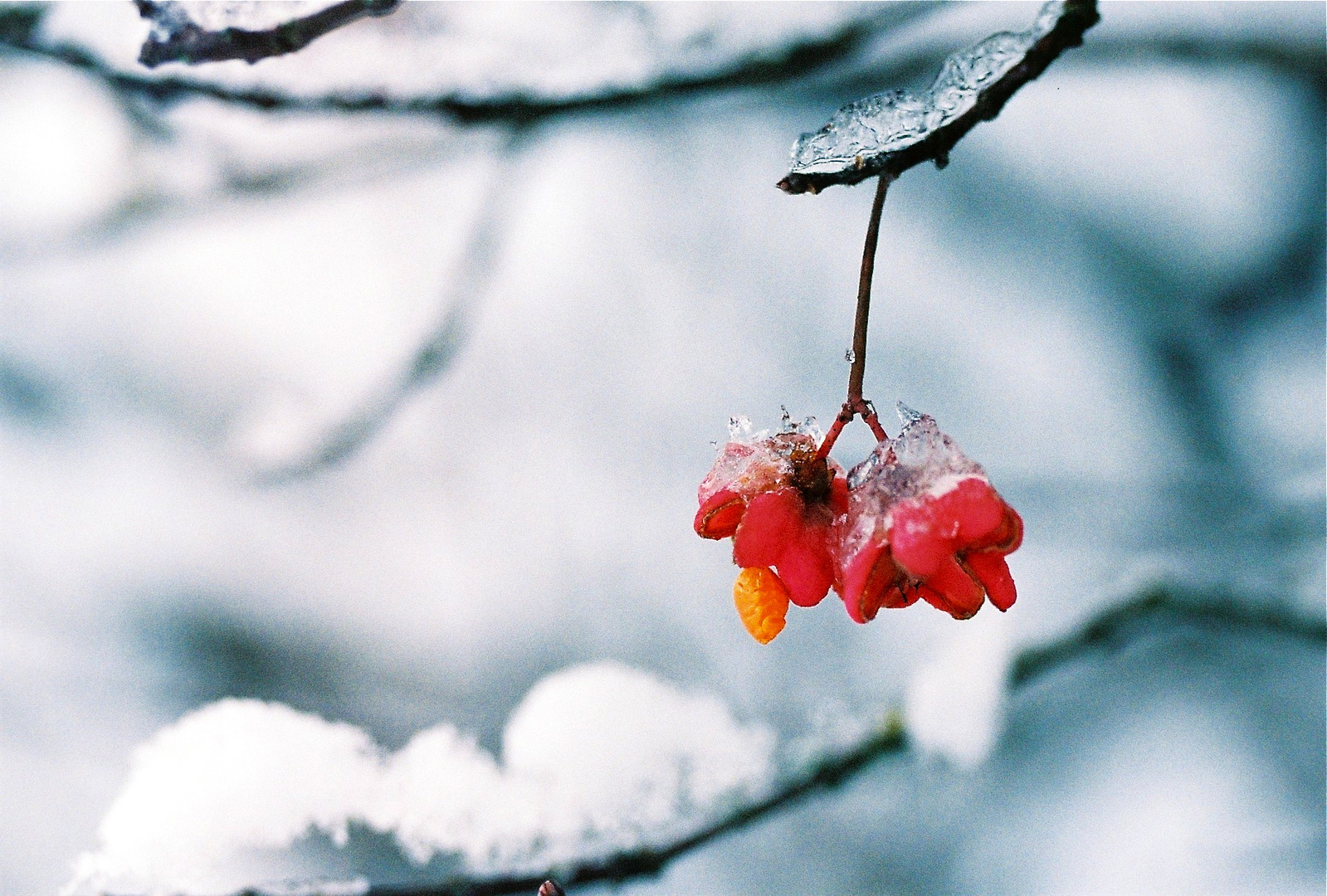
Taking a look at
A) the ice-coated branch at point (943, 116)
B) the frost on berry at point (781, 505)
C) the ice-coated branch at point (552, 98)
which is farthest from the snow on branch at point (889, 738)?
the ice-coated branch at point (552, 98)

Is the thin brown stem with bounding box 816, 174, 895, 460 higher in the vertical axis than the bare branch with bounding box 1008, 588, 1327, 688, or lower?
lower

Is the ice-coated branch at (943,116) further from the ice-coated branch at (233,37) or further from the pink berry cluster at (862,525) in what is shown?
the ice-coated branch at (233,37)

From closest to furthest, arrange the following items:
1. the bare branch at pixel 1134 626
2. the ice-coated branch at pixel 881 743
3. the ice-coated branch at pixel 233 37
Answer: the ice-coated branch at pixel 233 37 → the ice-coated branch at pixel 881 743 → the bare branch at pixel 1134 626

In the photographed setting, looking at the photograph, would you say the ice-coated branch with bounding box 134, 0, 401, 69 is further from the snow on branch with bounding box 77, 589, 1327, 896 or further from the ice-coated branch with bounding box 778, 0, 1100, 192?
the snow on branch with bounding box 77, 589, 1327, 896

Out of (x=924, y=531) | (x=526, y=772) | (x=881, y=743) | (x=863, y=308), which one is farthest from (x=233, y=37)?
(x=881, y=743)

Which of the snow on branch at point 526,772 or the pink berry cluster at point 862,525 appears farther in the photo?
the snow on branch at point 526,772

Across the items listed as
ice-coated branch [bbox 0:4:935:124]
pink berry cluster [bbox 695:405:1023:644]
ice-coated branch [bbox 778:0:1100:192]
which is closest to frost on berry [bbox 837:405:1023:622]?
pink berry cluster [bbox 695:405:1023:644]

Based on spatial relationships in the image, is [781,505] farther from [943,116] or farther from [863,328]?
[943,116]

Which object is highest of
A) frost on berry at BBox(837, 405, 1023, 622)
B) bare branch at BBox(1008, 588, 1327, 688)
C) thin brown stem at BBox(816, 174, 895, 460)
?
bare branch at BBox(1008, 588, 1327, 688)
